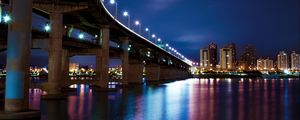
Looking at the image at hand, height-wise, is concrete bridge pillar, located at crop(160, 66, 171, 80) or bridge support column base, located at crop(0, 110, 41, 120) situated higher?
concrete bridge pillar, located at crop(160, 66, 171, 80)

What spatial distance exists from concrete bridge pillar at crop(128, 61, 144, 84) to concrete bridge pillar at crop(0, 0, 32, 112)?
82480 millimetres

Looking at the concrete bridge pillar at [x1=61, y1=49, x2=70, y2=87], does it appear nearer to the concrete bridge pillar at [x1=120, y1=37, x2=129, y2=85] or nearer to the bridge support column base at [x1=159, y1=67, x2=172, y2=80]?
the concrete bridge pillar at [x1=120, y1=37, x2=129, y2=85]

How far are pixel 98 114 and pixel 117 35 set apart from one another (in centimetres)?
6444

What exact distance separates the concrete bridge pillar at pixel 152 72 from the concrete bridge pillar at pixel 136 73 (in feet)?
117

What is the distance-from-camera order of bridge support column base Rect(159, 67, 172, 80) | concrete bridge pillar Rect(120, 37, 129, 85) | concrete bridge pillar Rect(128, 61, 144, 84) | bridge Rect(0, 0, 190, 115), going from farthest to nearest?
bridge support column base Rect(159, 67, 172, 80)
concrete bridge pillar Rect(128, 61, 144, 84)
concrete bridge pillar Rect(120, 37, 129, 85)
bridge Rect(0, 0, 190, 115)

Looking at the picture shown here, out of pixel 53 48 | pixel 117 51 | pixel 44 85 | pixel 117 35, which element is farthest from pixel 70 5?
pixel 117 35

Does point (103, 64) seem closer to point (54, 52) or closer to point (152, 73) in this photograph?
point (54, 52)

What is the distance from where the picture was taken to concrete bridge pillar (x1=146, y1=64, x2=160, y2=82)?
485 feet

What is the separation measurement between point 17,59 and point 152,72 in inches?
4865

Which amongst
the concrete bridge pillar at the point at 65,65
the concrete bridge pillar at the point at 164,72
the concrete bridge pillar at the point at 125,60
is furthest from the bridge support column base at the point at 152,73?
the concrete bridge pillar at the point at 65,65

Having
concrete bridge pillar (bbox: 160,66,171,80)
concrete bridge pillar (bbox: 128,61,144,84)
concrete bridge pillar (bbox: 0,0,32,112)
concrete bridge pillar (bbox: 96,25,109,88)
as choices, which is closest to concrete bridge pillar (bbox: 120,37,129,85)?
concrete bridge pillar (bbox: 128,61,144,84)

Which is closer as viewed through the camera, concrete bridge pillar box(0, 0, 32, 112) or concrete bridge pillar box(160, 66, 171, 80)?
concrete bridge pillar box(0, 0, 32, 112)

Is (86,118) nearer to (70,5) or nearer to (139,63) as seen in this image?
(70,5)

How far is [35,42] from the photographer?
4900 cm
